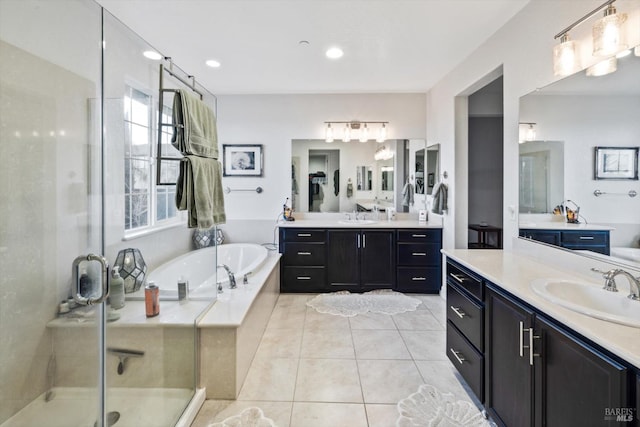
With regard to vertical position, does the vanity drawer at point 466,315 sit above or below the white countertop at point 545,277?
below

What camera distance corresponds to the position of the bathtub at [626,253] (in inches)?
57.6

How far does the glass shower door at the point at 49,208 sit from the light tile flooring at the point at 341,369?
769 millimetres

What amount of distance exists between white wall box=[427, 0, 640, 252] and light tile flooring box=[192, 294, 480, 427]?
1.10m

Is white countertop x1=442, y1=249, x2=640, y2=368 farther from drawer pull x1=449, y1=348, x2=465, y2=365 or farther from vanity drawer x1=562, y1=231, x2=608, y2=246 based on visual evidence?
drawer pull x1=449, y1=348, x2=465, y2=365

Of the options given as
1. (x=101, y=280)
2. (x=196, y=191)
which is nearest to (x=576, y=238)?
(x=196, y=191)

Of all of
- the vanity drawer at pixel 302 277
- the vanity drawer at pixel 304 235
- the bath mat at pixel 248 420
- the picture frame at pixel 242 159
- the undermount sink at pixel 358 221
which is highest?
the picture frame at pixel 242 159

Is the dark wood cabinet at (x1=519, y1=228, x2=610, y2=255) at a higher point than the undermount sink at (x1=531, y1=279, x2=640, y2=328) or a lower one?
higher

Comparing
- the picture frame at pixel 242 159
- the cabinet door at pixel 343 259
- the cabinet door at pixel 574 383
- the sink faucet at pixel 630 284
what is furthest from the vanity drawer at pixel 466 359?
the picture frame at pixel 242 159

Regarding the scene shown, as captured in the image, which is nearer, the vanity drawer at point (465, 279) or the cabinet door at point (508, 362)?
the cabinet door at point (508, 362)

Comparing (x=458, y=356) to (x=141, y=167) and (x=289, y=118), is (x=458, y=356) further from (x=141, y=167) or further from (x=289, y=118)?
(x=289, y=118)

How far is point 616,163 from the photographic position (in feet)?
5.10

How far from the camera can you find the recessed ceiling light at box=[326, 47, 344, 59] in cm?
298

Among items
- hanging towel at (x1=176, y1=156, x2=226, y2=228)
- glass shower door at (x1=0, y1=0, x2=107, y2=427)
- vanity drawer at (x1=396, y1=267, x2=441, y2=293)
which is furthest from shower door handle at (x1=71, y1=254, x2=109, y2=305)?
vanity drawer at (x1=396, y1=267, x2=441, y2=293)

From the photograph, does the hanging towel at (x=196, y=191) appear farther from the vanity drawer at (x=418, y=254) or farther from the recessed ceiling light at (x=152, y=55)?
Answer: the vanity drawer at (x=418, y=254)
